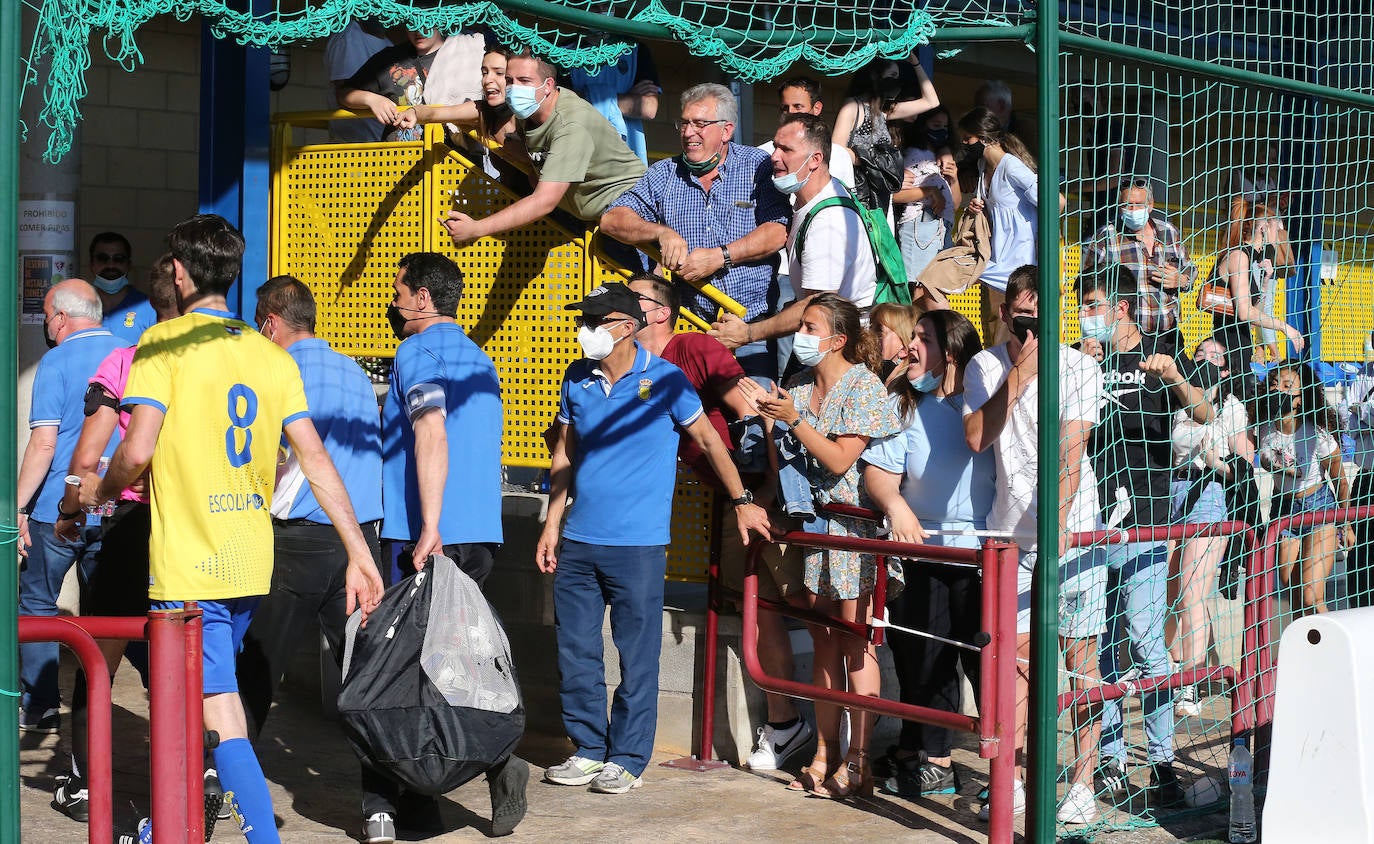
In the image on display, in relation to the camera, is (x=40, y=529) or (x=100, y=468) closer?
(x=100, y=468)

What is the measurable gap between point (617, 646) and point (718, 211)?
6.91 ft

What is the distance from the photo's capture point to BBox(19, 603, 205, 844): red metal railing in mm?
3521

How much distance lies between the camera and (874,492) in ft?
20.3

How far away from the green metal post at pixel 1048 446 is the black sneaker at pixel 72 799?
136 inches

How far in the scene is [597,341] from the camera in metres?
6.21

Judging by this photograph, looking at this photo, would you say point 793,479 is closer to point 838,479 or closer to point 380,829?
point 838,479

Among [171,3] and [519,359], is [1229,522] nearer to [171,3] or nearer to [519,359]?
[519,359]

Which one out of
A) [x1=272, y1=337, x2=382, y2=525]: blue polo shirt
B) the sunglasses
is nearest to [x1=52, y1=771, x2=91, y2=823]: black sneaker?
[x1=272, y1=337, x2=382, y2=525]: blue polo shirt

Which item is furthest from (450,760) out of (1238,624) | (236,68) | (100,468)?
(236,68)

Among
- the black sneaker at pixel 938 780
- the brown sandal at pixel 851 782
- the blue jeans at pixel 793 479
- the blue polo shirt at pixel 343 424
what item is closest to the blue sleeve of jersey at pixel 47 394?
the blue polo shirt at pixel 343 424

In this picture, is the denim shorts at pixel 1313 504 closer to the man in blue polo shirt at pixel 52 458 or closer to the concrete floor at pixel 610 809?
the concrete floor at pixel 610 809

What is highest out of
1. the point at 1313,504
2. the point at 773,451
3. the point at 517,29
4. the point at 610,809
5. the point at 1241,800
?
the point at 517,29

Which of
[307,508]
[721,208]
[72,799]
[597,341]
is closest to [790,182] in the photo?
[721,208]

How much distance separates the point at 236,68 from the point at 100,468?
3.19m
